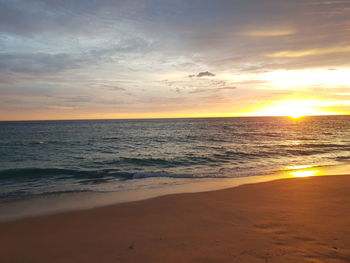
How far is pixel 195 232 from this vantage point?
6406mm

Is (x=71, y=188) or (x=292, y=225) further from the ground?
(x=292, y=225)

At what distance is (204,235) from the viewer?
618 centimetres

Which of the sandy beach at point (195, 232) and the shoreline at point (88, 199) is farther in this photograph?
the shoreline at point (88, 199)

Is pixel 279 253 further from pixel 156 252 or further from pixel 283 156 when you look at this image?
pixel 283 156

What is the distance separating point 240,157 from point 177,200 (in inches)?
638

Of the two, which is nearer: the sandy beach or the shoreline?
the sandy beach

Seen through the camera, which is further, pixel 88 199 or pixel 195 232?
pixel 88 199

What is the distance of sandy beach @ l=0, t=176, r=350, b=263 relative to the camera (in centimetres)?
524

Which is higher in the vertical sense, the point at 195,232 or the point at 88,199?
the point at 195,232

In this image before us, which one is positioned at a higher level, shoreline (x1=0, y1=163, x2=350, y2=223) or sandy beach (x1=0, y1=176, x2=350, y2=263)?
sandy beach (x1=0, y1=176, x2=350, y2=263)

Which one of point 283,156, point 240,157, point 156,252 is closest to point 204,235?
point 156,252

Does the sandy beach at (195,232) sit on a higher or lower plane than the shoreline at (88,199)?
higher

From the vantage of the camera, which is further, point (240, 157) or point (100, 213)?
point (240, 157)

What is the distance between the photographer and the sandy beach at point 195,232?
5242mm
